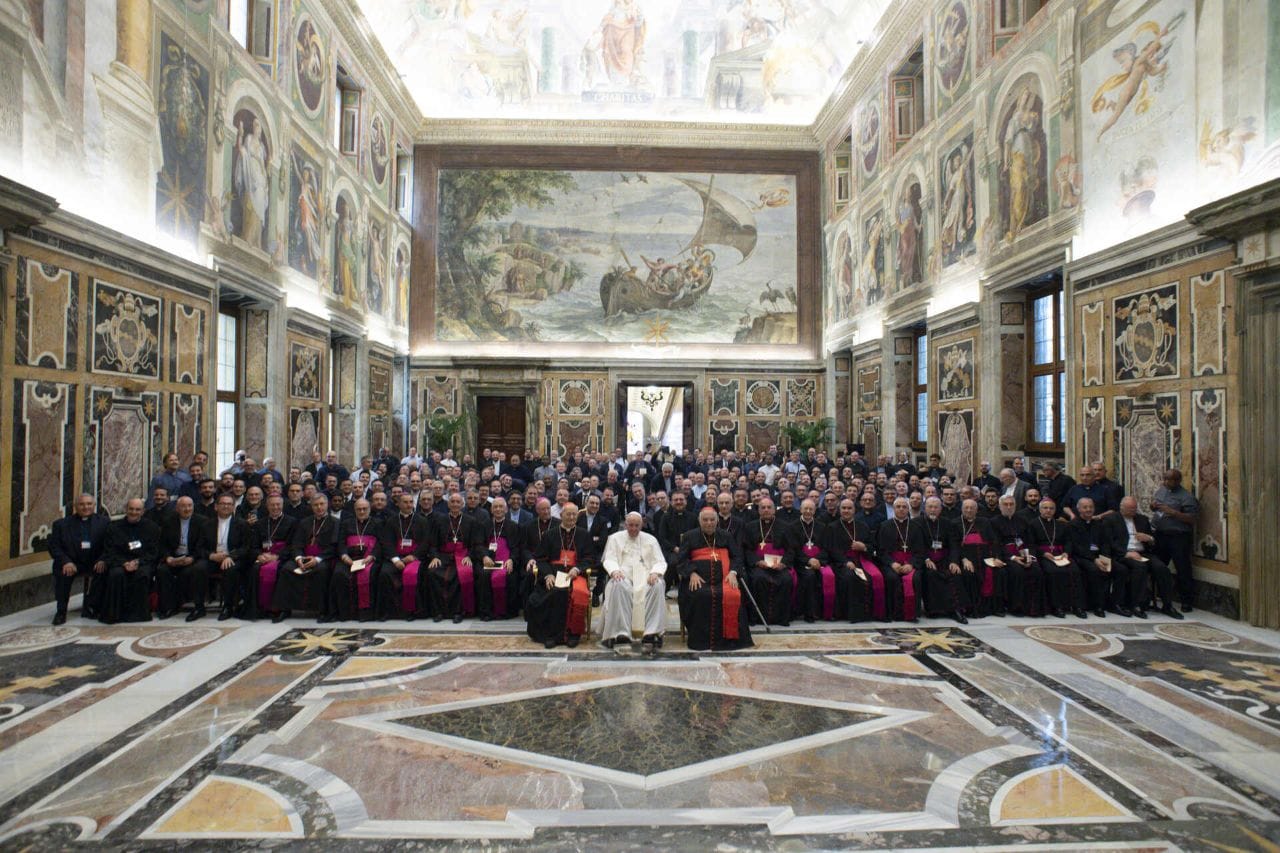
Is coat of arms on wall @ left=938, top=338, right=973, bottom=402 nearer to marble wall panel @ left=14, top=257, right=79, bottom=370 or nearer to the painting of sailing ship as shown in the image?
the painting of sailing ship

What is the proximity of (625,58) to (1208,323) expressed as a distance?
17516mm

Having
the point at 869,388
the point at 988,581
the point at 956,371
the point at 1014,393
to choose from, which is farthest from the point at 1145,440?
the point at 869,388

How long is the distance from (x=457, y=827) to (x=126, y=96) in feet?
30.8

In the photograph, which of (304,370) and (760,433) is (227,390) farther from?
(760,433)

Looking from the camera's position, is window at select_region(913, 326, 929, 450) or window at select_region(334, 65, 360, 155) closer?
window at select_region(913, 326, 929, 450)

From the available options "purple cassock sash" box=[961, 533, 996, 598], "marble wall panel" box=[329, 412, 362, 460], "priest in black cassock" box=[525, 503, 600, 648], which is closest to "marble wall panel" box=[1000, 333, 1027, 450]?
"purple cassock sash" box=[961, 533, 996, 598]

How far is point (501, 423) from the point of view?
820 inches

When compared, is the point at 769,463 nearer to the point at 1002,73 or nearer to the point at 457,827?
the point at 1002,73

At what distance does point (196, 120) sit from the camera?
947 centimetres

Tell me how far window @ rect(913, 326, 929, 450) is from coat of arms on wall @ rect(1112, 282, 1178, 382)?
22.3 feet

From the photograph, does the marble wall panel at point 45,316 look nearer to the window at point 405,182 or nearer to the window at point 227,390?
the window at point 227,390

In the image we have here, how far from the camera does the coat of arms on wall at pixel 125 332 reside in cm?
759

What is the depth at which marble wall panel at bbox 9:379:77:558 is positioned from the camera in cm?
659

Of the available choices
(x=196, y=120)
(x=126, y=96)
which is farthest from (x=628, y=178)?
(x=126, y=96)
